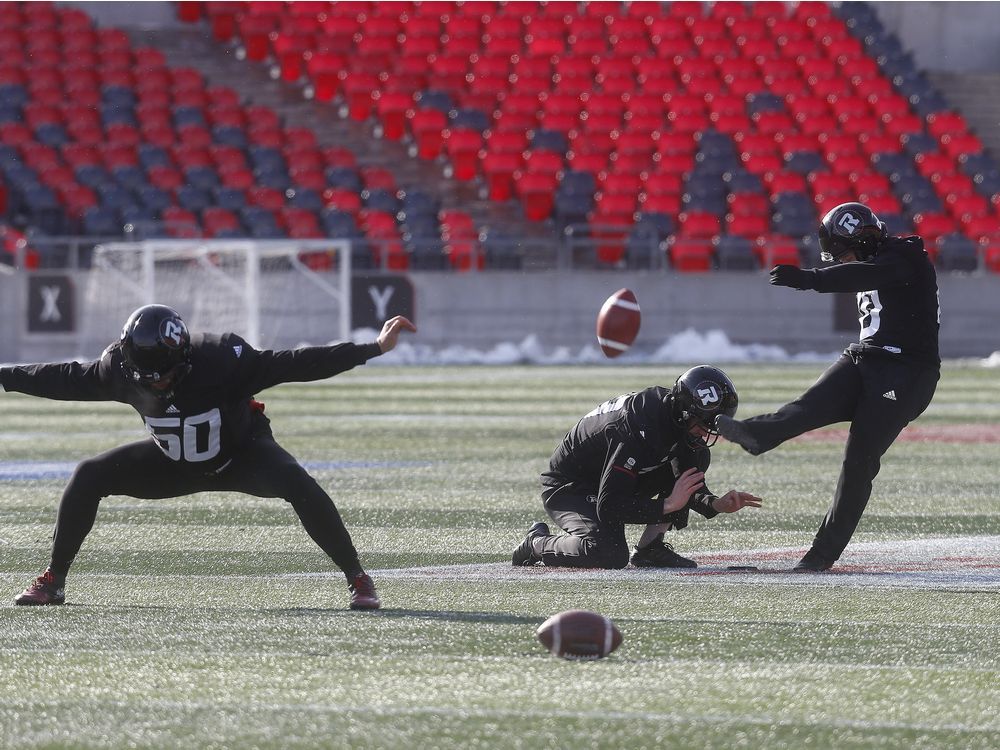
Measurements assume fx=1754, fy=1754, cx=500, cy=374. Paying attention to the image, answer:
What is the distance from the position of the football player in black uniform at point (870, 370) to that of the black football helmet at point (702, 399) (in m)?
0.36

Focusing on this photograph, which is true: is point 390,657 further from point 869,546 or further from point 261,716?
point 869,546

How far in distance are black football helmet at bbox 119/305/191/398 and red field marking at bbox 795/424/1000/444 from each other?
8.91 m

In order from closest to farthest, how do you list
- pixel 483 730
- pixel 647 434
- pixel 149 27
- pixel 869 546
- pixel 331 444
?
pixel 483 730
pixel 647 434
pixel 869 546
pixel 331 444
pixel 149 27

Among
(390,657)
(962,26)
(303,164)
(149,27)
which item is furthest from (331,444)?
(962,26)

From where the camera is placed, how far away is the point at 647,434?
23.9 ft

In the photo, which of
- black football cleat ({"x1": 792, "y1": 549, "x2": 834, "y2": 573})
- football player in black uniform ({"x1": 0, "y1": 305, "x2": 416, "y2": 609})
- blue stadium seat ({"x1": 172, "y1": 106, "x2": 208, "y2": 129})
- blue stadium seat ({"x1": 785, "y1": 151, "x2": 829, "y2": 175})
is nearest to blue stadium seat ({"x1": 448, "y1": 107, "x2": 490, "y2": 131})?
blue stadium seat ({"x1": 172, "y1": 106, "x2": 208, "y2": 129})

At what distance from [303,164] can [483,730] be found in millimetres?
24247

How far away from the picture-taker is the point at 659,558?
7738 mm

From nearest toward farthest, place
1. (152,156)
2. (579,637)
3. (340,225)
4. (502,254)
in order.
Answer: (579,637) → (502,254) → (340,225) → (152,156)

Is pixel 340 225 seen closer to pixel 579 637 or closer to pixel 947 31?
pixel 947 31

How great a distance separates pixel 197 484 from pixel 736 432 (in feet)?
7.14

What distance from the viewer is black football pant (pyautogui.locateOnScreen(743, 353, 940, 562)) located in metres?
7.54

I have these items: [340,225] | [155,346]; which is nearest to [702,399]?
[155,346]

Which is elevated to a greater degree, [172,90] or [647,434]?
[172,90]
